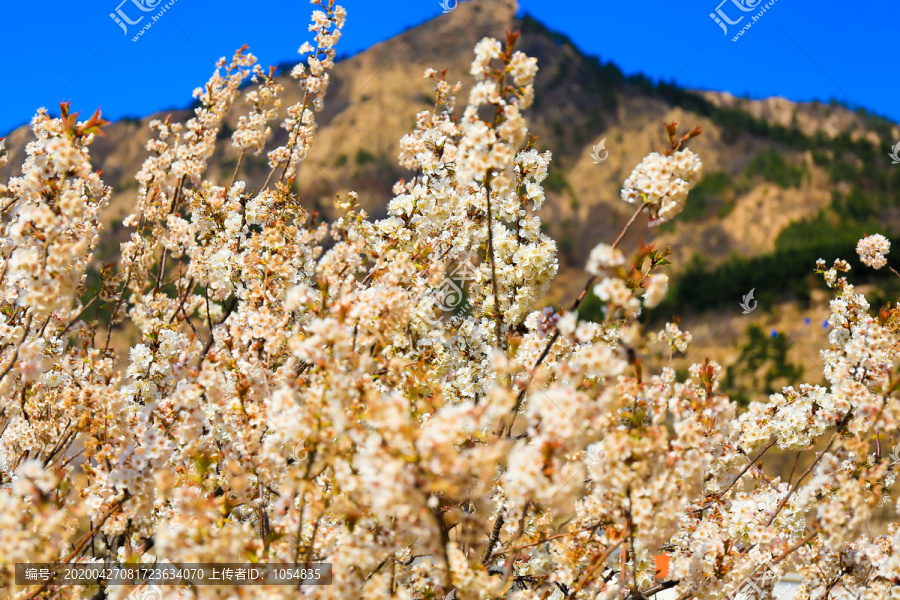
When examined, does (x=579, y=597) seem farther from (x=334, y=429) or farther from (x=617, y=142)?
(x=617, y=142)
